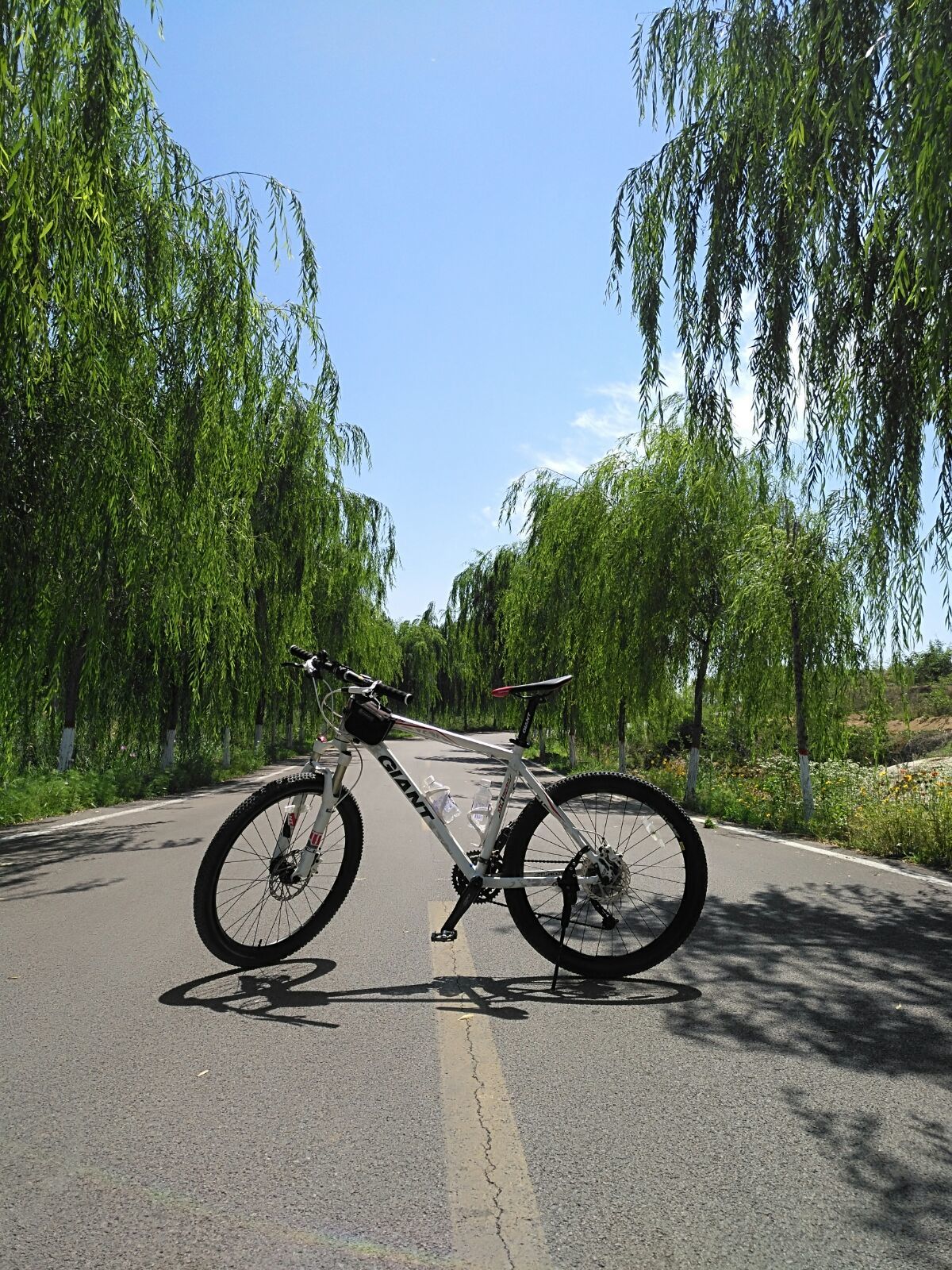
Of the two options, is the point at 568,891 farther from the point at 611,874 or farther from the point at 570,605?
the point at 570,605

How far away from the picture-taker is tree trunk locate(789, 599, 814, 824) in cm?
1242

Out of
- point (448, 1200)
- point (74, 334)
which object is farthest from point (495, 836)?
point (74, 334)

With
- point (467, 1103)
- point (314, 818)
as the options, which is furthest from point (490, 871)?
point (467, 1103)

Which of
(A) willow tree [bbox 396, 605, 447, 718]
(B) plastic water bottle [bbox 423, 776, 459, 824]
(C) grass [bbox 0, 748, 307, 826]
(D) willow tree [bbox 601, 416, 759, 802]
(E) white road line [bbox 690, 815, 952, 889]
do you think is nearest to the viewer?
(B) plastic water bottle [bbox 423, 776, 459, 824]

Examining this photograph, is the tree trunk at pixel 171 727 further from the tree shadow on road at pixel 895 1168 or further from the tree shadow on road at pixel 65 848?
the tree shadow on road at pixel 895 1168

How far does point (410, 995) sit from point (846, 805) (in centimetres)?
915

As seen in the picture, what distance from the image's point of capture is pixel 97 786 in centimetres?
1317

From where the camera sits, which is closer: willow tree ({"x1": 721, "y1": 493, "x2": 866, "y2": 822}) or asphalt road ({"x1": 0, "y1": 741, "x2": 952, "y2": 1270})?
asphalt road ({"x1": 0, "y1": 741, "x2": 952, "y2": 1270})

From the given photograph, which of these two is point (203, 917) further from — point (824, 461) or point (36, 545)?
point (824, 461)

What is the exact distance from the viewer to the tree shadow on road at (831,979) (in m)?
3.60

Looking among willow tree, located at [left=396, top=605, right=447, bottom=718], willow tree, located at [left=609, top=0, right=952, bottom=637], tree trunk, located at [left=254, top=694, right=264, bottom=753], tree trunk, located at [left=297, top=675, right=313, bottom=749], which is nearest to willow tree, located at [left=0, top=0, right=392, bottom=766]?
willow tree, located at [left=609, top=0, right=952, bottom=637]

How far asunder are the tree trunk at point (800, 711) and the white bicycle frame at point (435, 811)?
8.63m

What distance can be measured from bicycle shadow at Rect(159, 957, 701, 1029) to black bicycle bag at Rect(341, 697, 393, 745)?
105 cm

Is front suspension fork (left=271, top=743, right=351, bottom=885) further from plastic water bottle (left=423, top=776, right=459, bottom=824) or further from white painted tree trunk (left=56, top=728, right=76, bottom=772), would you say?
white painted tree trunk (left=56, top=728, right=76, bottom=772)
